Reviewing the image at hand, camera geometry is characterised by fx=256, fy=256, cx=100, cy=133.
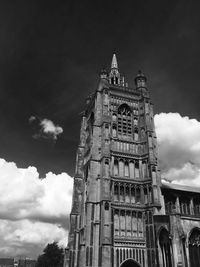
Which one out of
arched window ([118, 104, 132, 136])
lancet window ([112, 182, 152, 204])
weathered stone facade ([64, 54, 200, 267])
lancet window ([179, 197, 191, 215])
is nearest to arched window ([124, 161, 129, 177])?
weathered stone facade ([64, 54, 200, 267])

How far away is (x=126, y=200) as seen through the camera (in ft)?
127

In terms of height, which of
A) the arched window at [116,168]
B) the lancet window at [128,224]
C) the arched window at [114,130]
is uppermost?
the arched window at [114,130]

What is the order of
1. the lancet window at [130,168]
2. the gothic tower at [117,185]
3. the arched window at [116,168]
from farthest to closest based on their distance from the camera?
the lancet window at [130,168], the arched window at [116,168], the gothic tower at [117,185]

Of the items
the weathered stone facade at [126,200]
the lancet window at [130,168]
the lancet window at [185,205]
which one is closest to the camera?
the weathered stone facade at [126,200]

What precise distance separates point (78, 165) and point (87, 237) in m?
16.7

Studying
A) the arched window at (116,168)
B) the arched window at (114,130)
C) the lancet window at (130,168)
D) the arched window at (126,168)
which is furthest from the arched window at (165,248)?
the arched window at (114,130)

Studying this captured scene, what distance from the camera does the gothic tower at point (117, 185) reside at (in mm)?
34481

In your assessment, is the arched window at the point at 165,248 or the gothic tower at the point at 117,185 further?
the gothic tower at the point at 117,185

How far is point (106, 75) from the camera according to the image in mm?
52250

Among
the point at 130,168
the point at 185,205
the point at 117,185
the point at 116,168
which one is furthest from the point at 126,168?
the point at 185,205

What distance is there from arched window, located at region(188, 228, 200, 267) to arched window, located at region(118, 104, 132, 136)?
1985cm

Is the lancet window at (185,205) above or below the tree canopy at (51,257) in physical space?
above

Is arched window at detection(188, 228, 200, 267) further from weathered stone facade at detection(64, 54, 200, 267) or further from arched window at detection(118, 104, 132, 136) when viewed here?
arched window at detection(118, 104, 132, 136)

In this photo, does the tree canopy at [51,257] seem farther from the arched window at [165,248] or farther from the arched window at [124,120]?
the arched window at [165,248]
